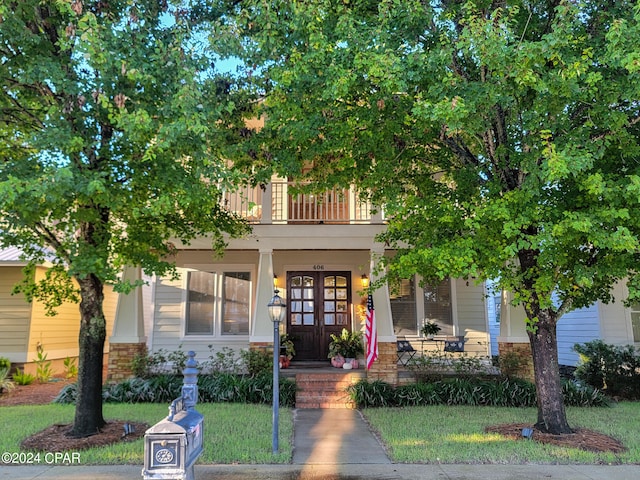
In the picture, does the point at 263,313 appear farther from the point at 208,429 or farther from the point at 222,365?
the point at 208,429

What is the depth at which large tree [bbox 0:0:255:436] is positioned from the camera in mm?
5859

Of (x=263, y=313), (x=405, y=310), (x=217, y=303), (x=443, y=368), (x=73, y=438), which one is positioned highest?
(x=217, y=303)

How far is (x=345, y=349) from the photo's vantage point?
12102 mm

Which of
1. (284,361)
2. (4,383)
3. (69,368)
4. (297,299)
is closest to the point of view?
(4,383)

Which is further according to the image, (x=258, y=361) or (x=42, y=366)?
(x=42, y=366)

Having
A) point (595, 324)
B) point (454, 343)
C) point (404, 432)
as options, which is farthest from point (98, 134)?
point (595, 324)

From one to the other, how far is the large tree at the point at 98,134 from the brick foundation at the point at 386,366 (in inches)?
218

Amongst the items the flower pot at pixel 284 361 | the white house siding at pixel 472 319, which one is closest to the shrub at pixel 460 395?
the flower pot at pixel 284 361

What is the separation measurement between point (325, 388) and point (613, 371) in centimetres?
692

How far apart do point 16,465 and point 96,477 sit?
139 centimetres

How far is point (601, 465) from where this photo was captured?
6.20 meters

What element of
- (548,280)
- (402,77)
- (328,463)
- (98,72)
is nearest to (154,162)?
(98,72)

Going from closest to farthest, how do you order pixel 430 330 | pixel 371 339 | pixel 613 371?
pixel 371 339, pixel 613 371, pixel 430 330

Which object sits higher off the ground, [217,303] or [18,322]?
[217,303]
